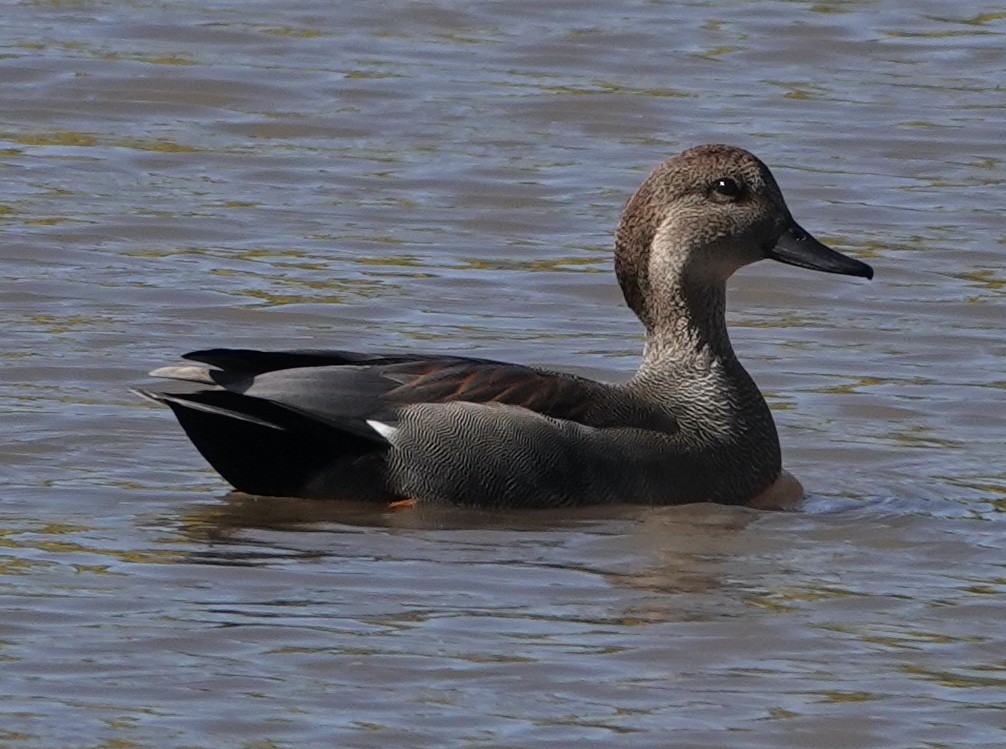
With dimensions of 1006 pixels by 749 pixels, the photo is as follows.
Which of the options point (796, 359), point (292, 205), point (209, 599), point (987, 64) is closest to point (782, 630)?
point (209, 599)

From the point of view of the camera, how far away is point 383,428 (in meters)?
8.16

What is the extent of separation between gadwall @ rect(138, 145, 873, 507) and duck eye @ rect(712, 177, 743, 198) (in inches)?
23.7

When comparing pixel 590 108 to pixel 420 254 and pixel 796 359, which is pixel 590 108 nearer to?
pixel 420 254

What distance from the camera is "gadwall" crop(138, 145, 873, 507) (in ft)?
26.5

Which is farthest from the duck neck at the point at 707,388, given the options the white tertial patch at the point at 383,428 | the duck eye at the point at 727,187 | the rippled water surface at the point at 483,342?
the white tertial patch at the point at 383,428

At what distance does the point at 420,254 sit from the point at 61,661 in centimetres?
501

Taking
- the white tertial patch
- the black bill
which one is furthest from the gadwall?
the black bill

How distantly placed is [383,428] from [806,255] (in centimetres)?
161

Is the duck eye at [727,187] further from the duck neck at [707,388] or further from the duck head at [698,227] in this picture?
the duck neck at [707,388]

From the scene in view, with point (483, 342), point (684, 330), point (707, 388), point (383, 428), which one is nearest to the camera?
point (383, 428)

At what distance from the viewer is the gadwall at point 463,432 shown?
26.5ft

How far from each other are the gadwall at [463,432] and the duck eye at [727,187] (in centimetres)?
60

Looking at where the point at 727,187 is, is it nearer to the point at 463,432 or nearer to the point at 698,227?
the point at 698,227

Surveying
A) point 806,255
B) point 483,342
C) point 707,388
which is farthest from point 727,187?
point 483,342
